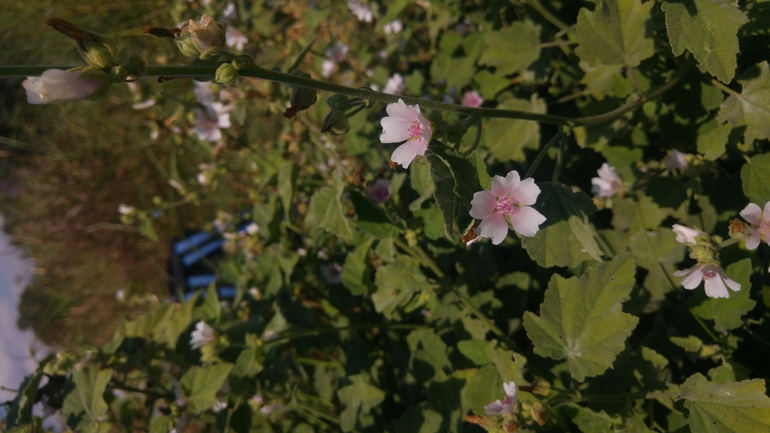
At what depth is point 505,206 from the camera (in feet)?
4.46

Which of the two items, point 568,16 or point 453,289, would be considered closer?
point 453,289

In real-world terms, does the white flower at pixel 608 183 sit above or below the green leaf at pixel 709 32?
below

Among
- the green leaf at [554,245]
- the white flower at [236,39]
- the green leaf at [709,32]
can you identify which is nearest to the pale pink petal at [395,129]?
the green leaf at [554,245]

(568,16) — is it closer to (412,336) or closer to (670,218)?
(670,218)

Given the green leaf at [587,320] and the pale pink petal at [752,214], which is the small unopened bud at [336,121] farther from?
the pale pink petal at [752,214]

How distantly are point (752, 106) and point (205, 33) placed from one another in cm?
168

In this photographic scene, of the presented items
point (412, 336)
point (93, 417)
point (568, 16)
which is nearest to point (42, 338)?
point (93, 417)

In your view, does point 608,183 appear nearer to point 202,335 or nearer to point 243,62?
point 243,62

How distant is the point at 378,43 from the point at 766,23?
9.02ft

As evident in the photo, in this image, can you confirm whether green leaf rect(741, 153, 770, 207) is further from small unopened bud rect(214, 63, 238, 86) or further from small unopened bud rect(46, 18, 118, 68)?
small unopened bud rect(46, 18, 118, 68)

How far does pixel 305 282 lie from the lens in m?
2.72

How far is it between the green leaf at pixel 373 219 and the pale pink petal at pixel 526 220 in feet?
2.11

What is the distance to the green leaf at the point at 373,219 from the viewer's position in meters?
1.91

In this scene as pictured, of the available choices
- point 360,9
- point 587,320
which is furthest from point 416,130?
point 360,9
